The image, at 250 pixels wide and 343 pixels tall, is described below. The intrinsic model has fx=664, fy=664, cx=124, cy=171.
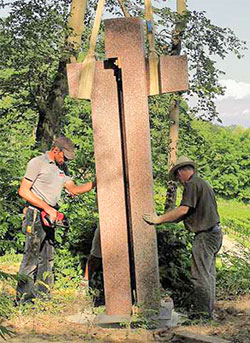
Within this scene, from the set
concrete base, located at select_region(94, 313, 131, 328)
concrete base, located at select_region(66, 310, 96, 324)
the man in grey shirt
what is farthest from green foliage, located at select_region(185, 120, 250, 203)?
concrete base, located at select_region(94, 313, 131, 328)

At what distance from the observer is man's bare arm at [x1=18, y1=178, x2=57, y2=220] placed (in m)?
6.59

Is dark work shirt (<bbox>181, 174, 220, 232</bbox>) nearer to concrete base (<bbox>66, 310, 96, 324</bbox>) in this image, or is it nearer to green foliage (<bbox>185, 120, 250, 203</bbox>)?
concrete base (<bbox>66, 310, 96, 324</bbox>)

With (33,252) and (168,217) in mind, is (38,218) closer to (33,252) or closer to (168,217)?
(33,252)

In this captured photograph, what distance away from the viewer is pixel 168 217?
6238mm

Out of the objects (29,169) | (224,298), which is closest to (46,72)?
(29,169)

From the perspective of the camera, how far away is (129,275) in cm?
630

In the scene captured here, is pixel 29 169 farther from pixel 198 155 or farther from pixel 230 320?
pixel 198 155

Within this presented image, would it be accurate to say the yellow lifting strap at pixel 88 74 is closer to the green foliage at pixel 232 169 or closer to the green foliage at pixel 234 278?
the green foliage at pixel 234 278

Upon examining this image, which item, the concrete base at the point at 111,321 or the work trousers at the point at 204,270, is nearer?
the concrete base at the point at 111,321

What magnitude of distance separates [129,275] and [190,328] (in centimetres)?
76

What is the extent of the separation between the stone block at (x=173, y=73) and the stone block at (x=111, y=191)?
1.56 feet

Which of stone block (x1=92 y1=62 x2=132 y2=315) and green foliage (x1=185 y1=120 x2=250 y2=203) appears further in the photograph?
green foliage (x1=185 y1=120 x2=250 y2=203)

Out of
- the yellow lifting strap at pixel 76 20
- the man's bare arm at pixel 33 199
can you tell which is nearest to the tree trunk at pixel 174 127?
the yellow lifting strap at pixel 76 20

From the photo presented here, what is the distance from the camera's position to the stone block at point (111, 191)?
6211mm
